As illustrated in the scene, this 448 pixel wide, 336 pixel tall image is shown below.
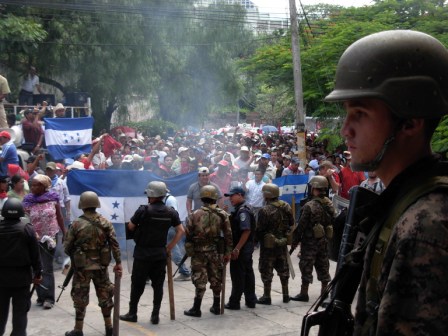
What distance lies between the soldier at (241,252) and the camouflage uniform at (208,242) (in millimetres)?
414

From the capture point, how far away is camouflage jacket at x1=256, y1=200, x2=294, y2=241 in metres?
10.5

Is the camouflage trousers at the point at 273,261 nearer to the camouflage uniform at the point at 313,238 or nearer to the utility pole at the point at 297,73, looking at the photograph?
the camouflage uniform at the point at 313,238

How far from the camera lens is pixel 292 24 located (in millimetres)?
18859

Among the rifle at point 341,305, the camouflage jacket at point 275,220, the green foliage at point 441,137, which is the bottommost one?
the camouflage jacket at point 275,220

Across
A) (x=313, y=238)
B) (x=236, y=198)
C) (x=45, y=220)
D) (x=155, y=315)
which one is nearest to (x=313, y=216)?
(x=313, y=238)

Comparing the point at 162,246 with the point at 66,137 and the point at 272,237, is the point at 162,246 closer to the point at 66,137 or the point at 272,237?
the point at 272,237

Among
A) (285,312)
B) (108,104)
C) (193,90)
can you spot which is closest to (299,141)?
(285,312)

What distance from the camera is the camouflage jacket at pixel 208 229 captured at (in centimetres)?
962

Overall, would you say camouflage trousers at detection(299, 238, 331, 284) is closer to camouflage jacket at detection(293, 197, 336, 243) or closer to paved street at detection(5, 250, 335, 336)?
camouflage jacket at detection(293, 197, 336, 243)

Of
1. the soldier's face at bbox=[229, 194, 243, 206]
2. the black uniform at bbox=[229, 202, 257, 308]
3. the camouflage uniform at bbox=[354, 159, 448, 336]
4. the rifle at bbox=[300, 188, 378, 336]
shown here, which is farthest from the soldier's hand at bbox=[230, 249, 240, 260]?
the camouflage uniform at bbox=[354, 159, 448, 336]

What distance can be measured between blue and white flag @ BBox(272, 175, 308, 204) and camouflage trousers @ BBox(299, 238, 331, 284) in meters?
4.26

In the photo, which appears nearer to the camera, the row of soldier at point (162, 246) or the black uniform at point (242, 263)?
the row of soldier at point (162, 246)

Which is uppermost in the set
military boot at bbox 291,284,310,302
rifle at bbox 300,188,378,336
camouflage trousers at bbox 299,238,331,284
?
rifle at bbox 300,188,378,336

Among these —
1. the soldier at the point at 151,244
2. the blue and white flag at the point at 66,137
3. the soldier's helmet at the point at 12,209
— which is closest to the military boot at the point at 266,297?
the soldier at the point at 151,244
